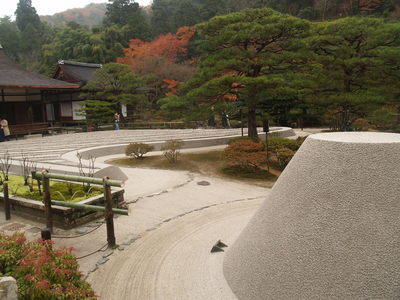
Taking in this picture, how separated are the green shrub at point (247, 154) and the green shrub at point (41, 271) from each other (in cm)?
762

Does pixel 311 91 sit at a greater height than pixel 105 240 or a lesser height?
greater

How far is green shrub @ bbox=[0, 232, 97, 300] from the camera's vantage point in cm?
306

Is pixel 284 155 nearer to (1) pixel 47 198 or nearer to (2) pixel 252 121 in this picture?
(2) pixel 252 121

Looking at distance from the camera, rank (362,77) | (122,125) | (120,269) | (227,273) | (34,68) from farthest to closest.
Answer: (34,68) → (122,125) → (362,77) → (120,269) → (227,273)

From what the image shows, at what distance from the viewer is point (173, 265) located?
484 centimetres

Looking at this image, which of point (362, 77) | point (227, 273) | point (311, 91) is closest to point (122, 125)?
point (311, 91)

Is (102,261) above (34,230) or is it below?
below

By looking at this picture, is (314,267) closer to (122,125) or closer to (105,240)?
(105,240)

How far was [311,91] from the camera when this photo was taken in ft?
43.2

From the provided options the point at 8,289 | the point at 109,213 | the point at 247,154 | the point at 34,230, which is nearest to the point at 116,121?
the point at 247,154

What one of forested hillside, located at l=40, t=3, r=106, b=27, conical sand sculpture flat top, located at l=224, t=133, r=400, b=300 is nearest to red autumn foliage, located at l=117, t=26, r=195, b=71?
conical sand sculpture flat top, located at l=224, t=133, r=400, b=300

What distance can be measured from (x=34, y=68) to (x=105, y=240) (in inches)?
1625

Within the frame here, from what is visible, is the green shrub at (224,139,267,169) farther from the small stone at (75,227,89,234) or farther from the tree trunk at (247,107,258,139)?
the small stone at (75,227,89,234)

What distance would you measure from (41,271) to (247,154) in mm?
8350
